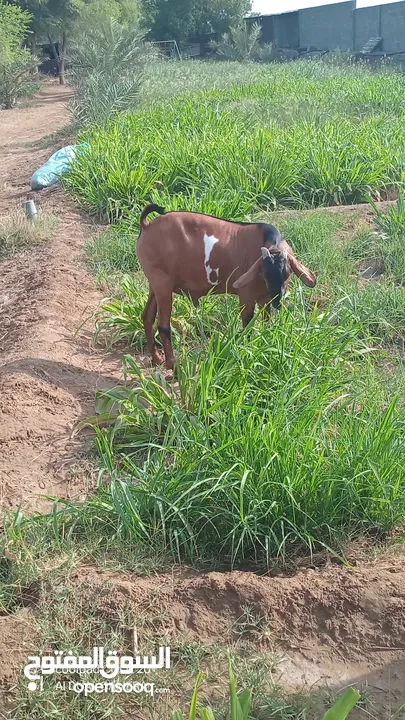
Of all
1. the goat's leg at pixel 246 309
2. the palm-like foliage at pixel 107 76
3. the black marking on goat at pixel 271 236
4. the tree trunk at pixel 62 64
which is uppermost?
the tree trunk at pixel 62 64

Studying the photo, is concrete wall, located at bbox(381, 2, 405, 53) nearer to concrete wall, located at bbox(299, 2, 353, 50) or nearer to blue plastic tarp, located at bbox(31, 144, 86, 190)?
concrete wall, located at bbox(299, 2, 353, 50)

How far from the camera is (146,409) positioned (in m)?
3.63

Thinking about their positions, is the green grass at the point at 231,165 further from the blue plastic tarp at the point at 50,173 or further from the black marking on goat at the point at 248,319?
the black marking on goat at the point at 248,319

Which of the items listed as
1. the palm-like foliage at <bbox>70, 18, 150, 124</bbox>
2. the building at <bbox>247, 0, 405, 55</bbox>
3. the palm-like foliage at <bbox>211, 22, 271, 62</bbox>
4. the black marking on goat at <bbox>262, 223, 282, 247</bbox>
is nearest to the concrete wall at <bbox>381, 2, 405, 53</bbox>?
the building at <bbox>247, 0, 405, 55</bbox>

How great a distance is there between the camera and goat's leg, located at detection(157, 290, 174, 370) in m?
4.02

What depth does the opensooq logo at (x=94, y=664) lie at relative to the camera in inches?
83.7

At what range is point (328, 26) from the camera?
3375cm

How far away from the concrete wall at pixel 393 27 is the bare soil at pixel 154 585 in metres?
27.3

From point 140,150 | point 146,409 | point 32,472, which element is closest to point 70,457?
point 32,472

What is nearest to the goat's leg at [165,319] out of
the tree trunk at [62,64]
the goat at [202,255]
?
the goat at [202,255]

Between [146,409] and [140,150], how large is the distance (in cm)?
502

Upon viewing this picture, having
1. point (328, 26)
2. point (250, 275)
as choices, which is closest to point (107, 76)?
point (250, 275)

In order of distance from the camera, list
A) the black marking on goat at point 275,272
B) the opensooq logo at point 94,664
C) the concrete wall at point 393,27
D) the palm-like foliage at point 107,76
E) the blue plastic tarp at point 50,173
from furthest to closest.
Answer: the concrete wall at point 393,27
the palm-like foliage at point 107,76
the blue plastic tarp at point 50,173
the black marking on goat at point 275,272
the opensooq logo at point 94,664

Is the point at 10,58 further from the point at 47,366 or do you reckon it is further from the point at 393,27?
the point at 47,366
